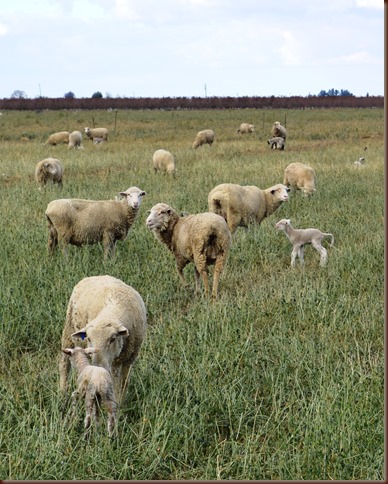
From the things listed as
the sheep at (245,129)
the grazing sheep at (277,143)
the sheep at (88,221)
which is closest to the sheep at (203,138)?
the grazing sheep at (277,143)

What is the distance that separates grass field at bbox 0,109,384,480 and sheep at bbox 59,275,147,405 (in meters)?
0.17

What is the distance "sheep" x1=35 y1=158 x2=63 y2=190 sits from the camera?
13.0 meters

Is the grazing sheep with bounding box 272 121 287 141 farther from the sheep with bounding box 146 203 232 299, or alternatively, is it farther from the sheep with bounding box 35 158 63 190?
the sheep with bounding box 146 203 232 299

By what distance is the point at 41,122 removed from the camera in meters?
35.9

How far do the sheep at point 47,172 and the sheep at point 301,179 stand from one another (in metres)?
4.91

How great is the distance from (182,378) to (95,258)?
146 inches

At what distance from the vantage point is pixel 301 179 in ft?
41.4

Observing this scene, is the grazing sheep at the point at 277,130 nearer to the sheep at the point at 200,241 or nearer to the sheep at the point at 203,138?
the sheep at the point at 203,138

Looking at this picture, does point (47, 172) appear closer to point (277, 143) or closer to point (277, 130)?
point (277, 143)

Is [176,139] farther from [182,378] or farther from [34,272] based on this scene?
[182,378]

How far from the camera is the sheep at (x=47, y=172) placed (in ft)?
42.6

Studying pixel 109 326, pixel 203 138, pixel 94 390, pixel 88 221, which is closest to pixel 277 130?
pixel 203 138

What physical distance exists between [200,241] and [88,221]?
1.84 metres

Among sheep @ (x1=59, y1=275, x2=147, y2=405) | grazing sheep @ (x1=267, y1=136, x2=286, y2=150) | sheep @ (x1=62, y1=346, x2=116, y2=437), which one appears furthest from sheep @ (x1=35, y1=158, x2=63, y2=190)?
grazing sheep @ (x1=267, y1=136, x2=286, y2=150)
